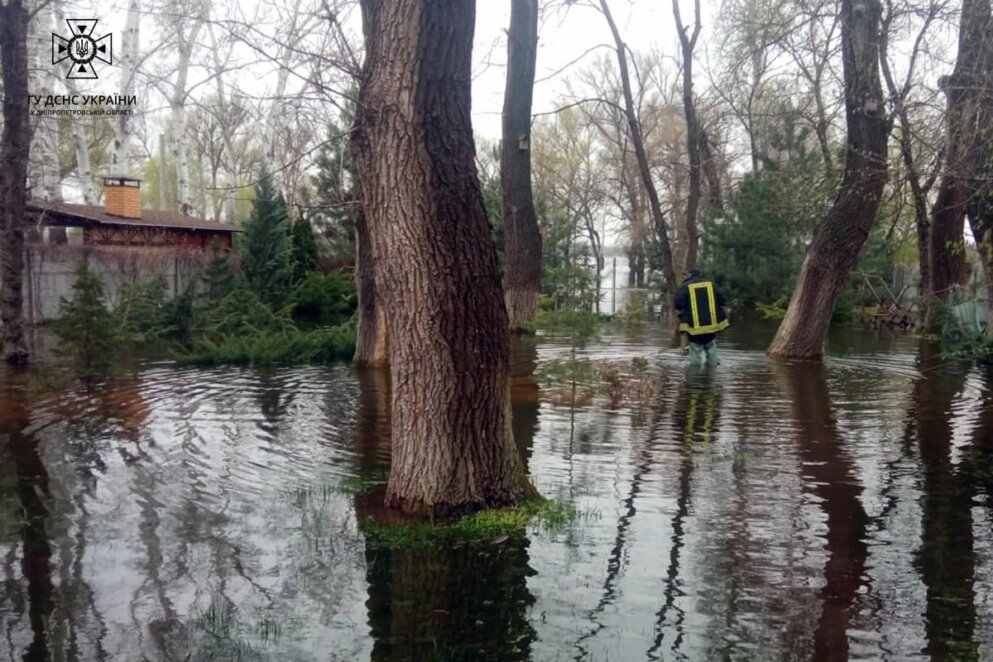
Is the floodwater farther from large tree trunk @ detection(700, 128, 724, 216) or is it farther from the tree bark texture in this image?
large tree trunk @ detection(700, 128, 724, 216)

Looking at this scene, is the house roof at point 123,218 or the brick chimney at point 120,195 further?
the brick chimney at point 120,195

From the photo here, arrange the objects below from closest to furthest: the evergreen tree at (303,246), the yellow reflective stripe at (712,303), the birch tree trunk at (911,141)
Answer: the birch tree trunk at (911,141), the yellow reflective stripe at (712,303), the evergreen tree at (303,246)

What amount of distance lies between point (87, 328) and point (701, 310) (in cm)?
885

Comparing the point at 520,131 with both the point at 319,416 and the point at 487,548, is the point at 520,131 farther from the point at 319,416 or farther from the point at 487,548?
the point at 487,548

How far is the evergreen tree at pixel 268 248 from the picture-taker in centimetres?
2434

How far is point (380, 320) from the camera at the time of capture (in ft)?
47.6

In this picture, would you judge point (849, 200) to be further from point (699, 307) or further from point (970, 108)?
point (970, 108)

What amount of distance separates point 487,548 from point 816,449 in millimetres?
4214

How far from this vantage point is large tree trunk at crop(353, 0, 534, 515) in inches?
238

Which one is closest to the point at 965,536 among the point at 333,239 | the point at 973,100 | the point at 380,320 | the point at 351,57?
the point at 351,57

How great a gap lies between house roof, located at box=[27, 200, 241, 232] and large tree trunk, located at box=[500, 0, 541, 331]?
427 inches

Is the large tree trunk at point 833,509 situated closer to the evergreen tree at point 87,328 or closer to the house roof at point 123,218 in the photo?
the evergreen tree at point 87,328

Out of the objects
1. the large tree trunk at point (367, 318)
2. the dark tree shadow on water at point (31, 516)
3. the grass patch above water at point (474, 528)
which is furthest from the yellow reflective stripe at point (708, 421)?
the dark tree shadow on water at point (31, 516)

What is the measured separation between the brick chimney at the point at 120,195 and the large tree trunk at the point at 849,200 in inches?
807
